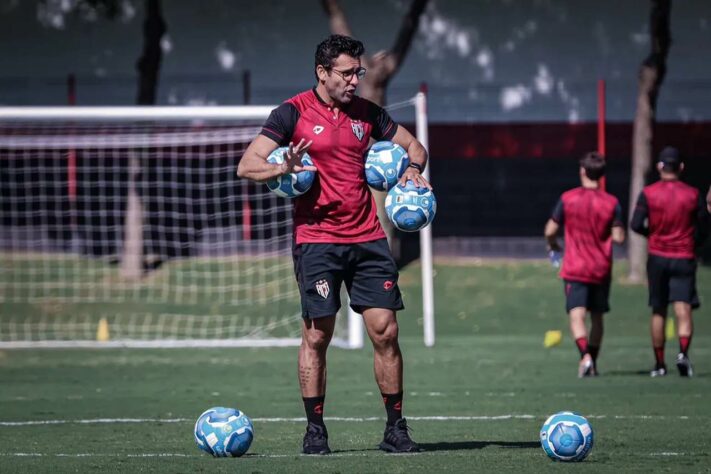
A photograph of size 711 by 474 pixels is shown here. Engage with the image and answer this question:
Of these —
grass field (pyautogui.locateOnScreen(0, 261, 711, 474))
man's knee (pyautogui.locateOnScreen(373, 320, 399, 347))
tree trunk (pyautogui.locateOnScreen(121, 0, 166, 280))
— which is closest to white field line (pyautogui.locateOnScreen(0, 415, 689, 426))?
grass field (pyautogui.locateOnScreen(0, 261, 711, 474))

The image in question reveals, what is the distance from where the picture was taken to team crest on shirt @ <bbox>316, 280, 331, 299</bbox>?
7445 millimetres

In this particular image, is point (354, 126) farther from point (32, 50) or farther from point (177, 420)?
point (32, 50)

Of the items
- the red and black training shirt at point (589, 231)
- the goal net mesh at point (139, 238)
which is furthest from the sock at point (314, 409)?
the goal net mesh at point (139, 238)

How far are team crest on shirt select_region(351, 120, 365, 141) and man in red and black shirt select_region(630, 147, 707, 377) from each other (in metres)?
5.42

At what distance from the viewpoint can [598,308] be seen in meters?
12.6

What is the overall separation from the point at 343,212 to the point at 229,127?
14706 millimetres

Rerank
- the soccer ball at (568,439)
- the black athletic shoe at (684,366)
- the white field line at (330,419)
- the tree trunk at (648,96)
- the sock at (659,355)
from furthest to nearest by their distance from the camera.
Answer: the tree trunk at (648,96)
the sock at (659,355)
the black athletic shoe at (684,366)
the white field line at (330,419)
the soccer ball at (568,439)

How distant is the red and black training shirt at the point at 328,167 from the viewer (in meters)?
7.43

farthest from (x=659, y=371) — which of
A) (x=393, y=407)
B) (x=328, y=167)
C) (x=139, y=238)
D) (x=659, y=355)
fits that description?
(x=139, y=238)

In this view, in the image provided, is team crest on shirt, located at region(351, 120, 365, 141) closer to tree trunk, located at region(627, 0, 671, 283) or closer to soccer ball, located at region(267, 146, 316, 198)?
soccer ball, located at region(267, 146, 316, 198)

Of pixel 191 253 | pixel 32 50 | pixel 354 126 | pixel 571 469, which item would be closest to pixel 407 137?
pixel 354 126

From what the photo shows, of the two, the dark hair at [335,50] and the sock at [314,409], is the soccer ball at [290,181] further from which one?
the sock at [314,409]

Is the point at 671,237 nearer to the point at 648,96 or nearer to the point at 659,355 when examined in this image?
the point at 659,355

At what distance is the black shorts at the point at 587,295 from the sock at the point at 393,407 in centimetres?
521
